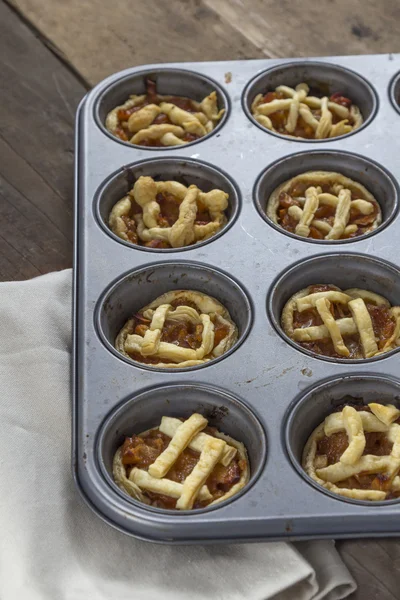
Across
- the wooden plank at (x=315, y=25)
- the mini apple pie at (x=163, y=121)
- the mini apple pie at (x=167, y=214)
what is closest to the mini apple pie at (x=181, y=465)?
the mini apple pie at (x=167, y=214)

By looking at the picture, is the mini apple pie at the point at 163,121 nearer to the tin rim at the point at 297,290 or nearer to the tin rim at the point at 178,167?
the tin rim at the point at 178,167

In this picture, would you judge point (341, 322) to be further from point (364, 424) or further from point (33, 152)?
point (33, 152)

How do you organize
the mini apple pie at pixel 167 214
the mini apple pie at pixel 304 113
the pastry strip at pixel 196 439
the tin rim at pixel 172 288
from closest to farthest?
the pastry strip at pixel 196 439, the tin rim at pixel 172 288, the mini apple pie at pixel 167 214, the mini apple pie at pixel 304 113

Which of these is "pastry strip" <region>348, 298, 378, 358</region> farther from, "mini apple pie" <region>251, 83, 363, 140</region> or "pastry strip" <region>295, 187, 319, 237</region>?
"mini apple pie" <region>251, 83, 363, 140</region>

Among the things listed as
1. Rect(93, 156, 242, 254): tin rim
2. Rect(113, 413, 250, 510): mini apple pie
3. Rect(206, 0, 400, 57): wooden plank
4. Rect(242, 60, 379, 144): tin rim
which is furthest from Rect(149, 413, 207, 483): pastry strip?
Rect(206, 0, 400, 57): wooden plank

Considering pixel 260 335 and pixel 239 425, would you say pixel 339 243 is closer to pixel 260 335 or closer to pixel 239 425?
pixel 260 335

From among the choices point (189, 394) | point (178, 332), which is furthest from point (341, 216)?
point (189, 394)
